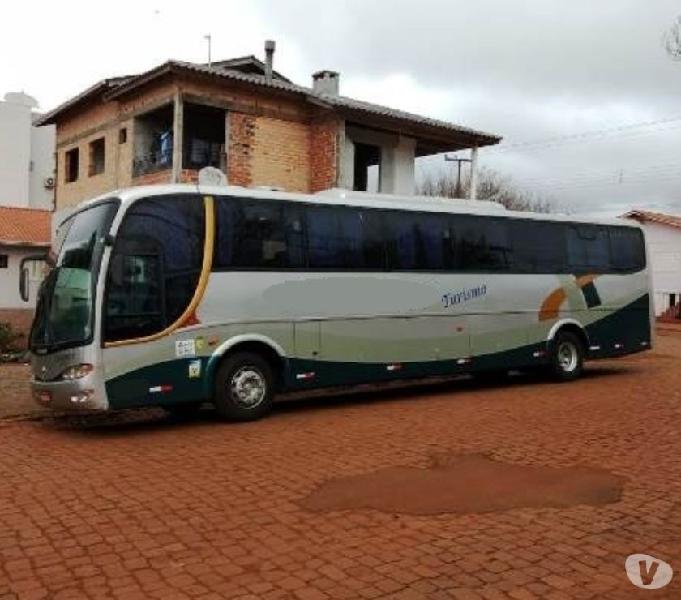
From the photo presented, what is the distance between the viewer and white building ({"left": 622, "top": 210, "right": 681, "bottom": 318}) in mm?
43031

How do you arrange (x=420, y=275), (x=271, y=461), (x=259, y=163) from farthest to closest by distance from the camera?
(x=259, y=163) < (x=420, y=275) < (x=271, y=461)

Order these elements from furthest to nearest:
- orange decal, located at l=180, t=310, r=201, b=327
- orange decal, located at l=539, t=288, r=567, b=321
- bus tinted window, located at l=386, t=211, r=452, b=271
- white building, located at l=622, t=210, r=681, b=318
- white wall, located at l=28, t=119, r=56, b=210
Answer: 1. white wall, located at l=28, t=119, r=56, b=210
2. white building, located at l=622, t=210, r=681, b=318
3. orange decal, located at l=539, t=288, r=567, b=321
4. bus tinted window, located at l=386, t=211, r=452, b=271
5. orange decal, located at l=180, t=310, r=201, b=327

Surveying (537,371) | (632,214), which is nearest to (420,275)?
(537,371)

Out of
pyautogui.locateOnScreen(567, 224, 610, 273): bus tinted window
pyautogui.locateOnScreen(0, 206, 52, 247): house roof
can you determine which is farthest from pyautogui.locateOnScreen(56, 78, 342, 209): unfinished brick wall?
pyautogui.locateOnScreen(0, 206, 52, 247): house roof

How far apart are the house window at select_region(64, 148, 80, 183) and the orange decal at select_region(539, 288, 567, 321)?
16.5 metres

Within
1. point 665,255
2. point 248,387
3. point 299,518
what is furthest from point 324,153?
point 665,255

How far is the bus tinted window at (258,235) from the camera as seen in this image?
11578 mm

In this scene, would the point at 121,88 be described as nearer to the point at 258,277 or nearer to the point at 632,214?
the point at 258,277

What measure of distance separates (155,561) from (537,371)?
42.9ft

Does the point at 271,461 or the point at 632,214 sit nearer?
the point at 271,461

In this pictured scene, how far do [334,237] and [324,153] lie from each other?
1022 centimetres

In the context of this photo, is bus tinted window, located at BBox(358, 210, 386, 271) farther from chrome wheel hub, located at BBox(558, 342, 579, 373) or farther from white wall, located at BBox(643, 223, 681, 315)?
white wall, located at BBox(643, 223, 681, 315)

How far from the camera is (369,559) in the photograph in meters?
5.50

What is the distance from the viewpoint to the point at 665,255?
144 ft
